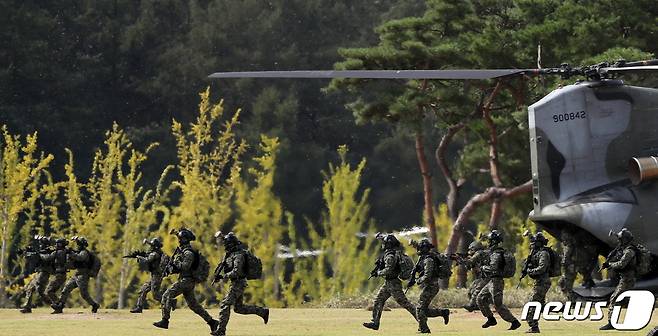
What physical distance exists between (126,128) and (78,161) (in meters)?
2.55

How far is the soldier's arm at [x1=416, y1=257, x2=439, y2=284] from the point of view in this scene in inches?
914

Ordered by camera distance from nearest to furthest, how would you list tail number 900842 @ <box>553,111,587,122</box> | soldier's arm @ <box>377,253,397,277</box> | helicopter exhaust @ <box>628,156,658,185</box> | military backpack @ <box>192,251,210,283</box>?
helicopter exhaust @ <box>628,156,658,185</box>, tail number 900842 @ <box>553,111,587,122</box>, military backpack @ <box>192,251,210,283</box>, soldier's arm @ <box>377,253,397,277</box>

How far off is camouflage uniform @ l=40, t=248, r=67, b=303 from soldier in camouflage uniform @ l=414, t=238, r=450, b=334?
7965mm

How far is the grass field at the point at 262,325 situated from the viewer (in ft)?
77.2

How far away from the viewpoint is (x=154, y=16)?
2394 inches

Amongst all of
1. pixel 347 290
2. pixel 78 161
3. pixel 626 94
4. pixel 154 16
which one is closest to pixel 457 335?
pixel 626 94

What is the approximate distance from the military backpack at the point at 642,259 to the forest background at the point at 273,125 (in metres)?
15.6

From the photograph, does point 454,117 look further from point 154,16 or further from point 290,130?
point 154,16

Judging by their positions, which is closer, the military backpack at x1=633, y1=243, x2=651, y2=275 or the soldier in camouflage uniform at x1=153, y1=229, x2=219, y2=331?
the military backpack at x1=633, y1=243, x2=651, y2=275

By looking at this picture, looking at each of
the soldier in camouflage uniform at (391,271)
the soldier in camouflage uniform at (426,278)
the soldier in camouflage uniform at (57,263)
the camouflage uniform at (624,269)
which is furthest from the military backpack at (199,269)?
the camouflage uniform at (624,269)

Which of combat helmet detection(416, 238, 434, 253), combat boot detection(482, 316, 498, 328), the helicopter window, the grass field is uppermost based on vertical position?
the helicopter window

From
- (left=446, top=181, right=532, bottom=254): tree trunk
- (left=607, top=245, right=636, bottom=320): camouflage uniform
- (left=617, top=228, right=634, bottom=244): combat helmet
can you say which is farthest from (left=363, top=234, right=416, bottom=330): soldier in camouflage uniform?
(left=446, top=181, right=532, bottom=254): tree trunk

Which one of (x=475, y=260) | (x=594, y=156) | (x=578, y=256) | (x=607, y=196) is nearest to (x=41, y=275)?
(x=475, y=260)

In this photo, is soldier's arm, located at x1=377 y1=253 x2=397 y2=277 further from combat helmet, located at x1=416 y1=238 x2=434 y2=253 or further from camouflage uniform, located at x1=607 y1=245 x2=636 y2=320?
camouflage uniform, located at x1=607 y1=245 x2=636 y2=320
